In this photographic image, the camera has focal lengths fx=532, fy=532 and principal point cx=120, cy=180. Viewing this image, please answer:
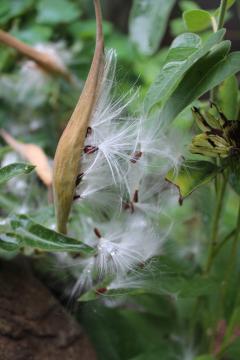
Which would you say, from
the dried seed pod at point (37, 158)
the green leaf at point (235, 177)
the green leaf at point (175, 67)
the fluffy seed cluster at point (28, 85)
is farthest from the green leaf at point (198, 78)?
the fluffy seed cluster at point (28, 85)

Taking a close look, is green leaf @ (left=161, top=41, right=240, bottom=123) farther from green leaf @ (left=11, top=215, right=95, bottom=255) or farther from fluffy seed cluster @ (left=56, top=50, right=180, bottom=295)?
green leaf @ (left=11, top=215, right=95, bottom=255)

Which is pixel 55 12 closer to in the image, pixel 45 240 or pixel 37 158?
pixel 37 158

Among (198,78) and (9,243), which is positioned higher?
(198,78)

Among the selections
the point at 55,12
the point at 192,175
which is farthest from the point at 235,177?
the point at 55,12

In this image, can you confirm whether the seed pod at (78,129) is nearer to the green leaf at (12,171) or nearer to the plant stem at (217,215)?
the green leaf at (12,171)

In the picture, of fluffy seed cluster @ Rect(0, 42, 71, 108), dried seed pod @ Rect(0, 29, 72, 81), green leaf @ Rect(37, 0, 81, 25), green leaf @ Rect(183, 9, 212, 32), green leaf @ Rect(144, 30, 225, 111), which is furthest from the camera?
green leaf @ Rect(37, 0, 81, 25)

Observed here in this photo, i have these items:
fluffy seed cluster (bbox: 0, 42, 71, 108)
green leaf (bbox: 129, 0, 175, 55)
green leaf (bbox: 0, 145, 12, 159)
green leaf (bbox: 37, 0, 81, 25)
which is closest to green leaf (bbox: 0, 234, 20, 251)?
green leaf (bbox: 0, 145, 12, 159)
